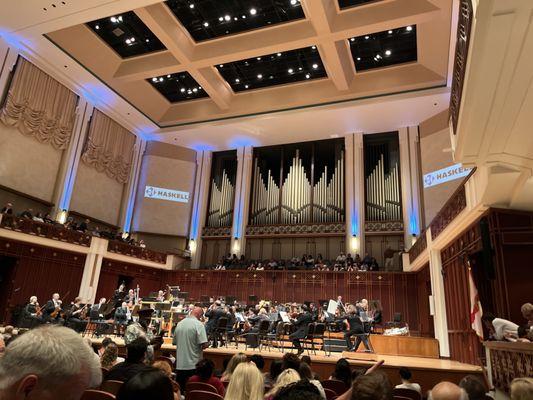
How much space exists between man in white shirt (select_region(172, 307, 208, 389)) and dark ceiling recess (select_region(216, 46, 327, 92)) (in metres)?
12.2

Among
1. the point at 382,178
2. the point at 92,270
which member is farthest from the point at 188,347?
the point at 382,178

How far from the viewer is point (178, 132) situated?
63.2 ft

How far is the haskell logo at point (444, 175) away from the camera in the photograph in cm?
1438

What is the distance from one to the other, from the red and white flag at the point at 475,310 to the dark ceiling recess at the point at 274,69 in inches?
410

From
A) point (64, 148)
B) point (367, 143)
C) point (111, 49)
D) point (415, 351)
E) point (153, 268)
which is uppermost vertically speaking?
point (111, 49)

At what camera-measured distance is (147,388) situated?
1.43m

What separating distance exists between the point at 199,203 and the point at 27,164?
8.05m

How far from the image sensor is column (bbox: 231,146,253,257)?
19.1m

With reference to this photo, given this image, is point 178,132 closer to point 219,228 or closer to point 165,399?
point 219,228

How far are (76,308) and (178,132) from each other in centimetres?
1062

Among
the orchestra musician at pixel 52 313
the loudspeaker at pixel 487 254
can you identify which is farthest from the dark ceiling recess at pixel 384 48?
the orchestra musician at pixel 52 313

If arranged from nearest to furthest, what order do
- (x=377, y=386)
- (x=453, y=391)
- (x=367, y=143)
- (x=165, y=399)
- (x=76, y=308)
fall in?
(x=165, y=399) < (x=377, y=386) < (x=453, y=391) < (x=76, y=308) < (x=367, y=143)

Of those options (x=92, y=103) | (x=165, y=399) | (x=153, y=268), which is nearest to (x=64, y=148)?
(x=92, y=103)

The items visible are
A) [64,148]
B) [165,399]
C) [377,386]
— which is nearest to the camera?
[165,399]
